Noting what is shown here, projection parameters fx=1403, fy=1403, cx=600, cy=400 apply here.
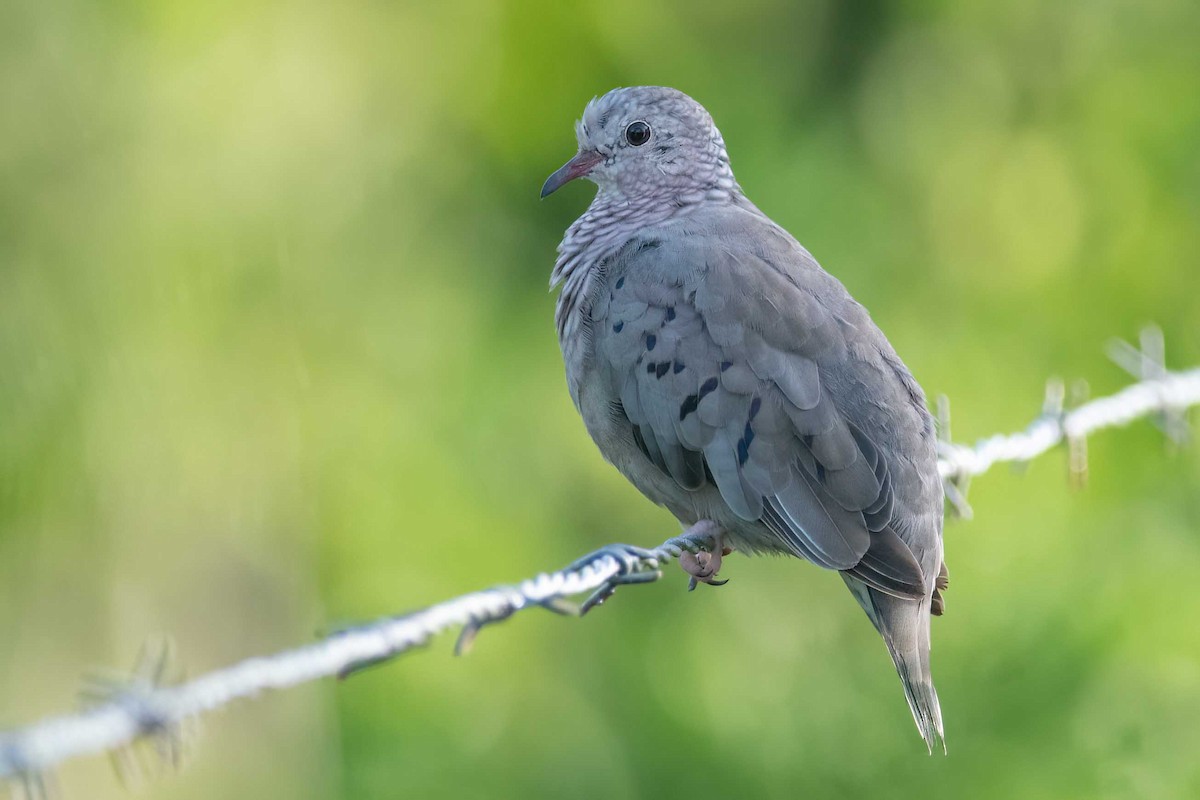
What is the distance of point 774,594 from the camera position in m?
5.49

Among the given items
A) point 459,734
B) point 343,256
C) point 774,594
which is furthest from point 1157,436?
point 343,256

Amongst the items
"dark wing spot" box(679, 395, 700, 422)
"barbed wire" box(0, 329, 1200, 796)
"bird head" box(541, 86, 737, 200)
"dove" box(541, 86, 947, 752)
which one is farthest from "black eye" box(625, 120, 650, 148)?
"barbed wire" box(0, 329, 1200, 796)

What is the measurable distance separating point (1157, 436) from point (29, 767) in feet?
16.8

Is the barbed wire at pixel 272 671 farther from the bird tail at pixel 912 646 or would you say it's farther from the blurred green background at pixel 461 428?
the blurred green background at pixel 461 428

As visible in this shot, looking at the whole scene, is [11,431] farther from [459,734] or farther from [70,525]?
[459,734]

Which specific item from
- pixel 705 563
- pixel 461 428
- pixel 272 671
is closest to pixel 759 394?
pixel 705 563

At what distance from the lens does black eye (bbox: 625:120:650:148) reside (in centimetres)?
368

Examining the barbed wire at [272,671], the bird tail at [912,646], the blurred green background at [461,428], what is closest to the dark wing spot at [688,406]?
the barbed wire at [272,671]

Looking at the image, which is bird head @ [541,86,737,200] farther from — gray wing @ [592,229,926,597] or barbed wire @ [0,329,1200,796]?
barbed wire @ [0,329,1200,796]

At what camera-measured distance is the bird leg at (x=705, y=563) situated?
10.3ft

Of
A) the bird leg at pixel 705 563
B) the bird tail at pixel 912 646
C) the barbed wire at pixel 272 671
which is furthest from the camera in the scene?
the bird leg at pixel 705 563

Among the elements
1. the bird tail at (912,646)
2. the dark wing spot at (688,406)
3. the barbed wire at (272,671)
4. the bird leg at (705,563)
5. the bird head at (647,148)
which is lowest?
the barbed wire at (272,671)

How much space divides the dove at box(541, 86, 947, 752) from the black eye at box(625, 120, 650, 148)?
0.45 metres

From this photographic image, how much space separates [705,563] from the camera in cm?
319
